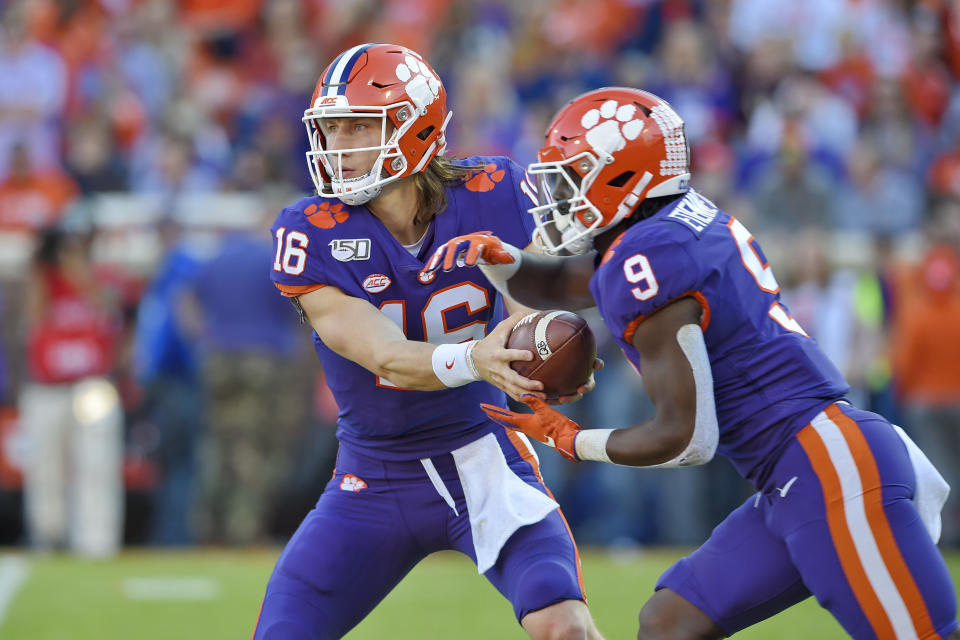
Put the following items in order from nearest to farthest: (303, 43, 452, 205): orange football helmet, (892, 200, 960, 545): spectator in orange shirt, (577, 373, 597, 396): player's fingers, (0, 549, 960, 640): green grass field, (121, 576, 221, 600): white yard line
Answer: (577, 373, 597, 396): player's fingers
(303, 43, 452, 205): orange football helmet
(0, 549, 960, 640): green grass field
(121, 576, 221, 600): white yard line
(892, 200, 960, 545): spectator in orange shirt

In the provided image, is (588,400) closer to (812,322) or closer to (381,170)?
(812,322)

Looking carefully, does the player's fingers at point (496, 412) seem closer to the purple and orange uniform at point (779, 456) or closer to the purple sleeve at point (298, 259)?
the purple and orange uniform at point (779, 456)

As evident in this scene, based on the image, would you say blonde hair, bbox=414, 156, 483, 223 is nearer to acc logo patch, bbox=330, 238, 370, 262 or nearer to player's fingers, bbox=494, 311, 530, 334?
acc logo patch, bbox=330, 238, 370, 262

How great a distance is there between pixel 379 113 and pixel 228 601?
383 centimetres

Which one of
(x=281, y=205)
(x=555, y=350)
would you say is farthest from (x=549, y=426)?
(x=281, y=205)

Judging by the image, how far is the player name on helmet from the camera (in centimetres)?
330

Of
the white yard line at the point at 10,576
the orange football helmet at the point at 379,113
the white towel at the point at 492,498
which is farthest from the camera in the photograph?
the white yard line at the point at 10,576

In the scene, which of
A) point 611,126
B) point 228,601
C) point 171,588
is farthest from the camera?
point 171,588

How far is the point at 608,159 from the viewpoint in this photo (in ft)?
11.1

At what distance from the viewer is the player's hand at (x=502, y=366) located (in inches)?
134

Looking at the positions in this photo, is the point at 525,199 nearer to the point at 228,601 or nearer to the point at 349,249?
the point at 349,249

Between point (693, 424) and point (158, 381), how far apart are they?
5.79 meters

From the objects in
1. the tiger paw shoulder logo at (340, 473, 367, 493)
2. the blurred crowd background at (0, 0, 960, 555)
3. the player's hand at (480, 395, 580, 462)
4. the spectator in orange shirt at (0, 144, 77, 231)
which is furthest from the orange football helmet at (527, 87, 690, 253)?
the spectator in orange shirt at (0, 144, 77, 231)

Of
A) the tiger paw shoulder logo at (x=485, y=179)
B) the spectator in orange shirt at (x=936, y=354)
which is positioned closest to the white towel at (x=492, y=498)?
the tiger paw shoulder logo at (x=485, y=179)
